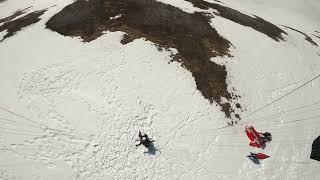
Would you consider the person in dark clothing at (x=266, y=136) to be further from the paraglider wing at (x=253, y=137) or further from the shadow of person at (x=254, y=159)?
the shadow of person at (x=254, y=159)

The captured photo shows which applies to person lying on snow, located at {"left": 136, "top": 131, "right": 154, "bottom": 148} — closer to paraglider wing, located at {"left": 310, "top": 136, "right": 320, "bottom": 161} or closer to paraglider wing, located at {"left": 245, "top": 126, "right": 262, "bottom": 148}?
paraglider wing, located at {"left": 245, "top": 126, "right": 262, "bottom": 148}

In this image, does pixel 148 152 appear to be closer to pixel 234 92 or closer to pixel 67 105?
pixel 67 105

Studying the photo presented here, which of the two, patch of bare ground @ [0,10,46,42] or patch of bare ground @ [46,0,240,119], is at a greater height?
patch of bare ground @ [46,0,240,119]

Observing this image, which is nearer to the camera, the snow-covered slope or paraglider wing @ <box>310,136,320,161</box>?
the snow-covered slope

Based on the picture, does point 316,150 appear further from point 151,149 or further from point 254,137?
point 151,149

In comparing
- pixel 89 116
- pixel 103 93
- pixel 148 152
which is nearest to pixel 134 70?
pixel 103 93

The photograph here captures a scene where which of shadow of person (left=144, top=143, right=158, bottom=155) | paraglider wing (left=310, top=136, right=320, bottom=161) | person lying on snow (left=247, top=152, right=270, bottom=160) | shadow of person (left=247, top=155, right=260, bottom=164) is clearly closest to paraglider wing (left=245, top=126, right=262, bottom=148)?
person lying on snow (left=247, top=152, right=270, bottom=160)
